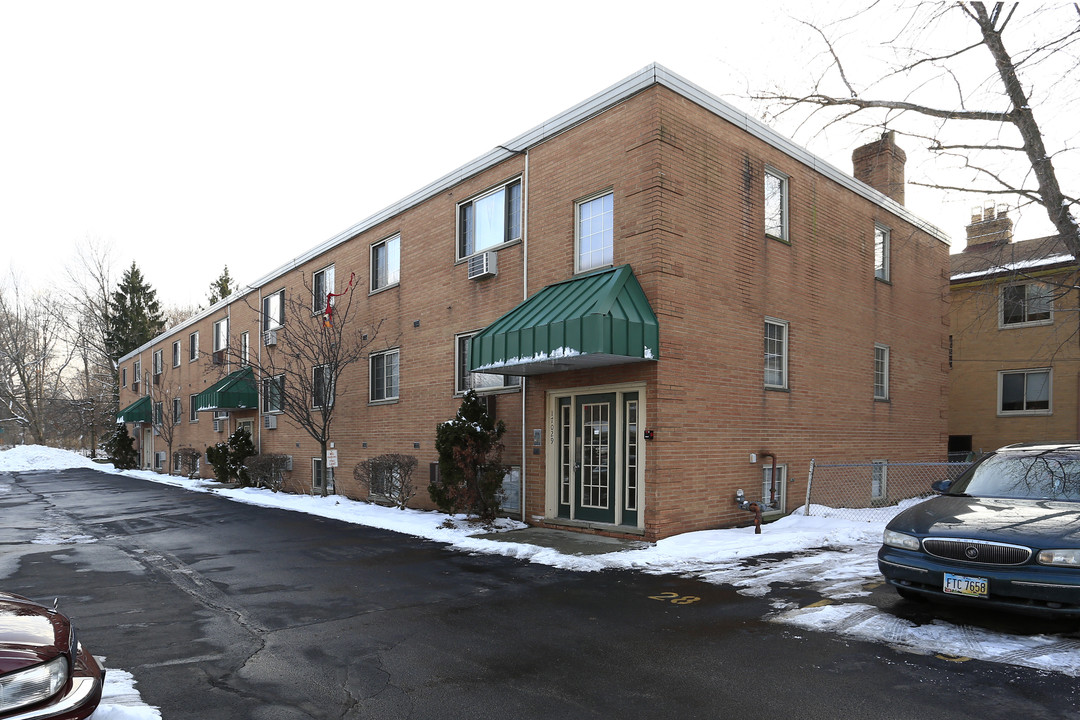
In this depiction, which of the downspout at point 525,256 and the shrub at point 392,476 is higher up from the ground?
the downspout at point 525,256

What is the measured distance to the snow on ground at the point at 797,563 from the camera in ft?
18.1

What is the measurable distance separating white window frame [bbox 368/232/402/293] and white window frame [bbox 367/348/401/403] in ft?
5.59

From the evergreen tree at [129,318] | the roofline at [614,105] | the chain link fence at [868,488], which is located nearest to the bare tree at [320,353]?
the roofline at [614,105]

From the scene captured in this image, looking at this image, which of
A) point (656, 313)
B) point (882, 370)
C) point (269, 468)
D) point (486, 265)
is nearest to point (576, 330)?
point (656, 313)

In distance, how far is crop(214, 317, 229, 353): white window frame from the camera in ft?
95.8

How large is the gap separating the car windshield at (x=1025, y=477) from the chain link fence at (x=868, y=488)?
487 cm

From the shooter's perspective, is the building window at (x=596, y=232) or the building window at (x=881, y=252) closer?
the building window at (x=596, y=232)

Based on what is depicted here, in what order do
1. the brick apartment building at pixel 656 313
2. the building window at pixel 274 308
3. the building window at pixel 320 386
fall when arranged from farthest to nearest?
the building window at pixel 274 308
the building window at pixel 320 386
the brick apartment building at pixel 656 313

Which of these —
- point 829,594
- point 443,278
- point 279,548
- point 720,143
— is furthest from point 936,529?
point 443,278

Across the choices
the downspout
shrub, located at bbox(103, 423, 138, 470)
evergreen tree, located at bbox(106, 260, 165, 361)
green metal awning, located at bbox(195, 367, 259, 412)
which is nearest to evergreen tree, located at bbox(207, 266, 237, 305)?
evergreen tree, located at bbox(106, 260, 165, 361)

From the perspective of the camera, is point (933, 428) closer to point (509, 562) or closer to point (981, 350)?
point (981, 350)

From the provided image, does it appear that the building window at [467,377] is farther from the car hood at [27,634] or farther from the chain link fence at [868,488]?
the car hood at [27,634]

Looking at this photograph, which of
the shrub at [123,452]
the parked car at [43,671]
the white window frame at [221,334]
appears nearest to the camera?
the parked car at [43,671]

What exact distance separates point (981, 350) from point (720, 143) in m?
15.1
